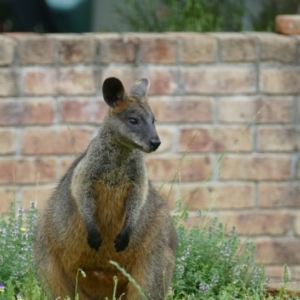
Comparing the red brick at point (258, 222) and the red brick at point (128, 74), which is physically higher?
the red brick at point (128, 74)

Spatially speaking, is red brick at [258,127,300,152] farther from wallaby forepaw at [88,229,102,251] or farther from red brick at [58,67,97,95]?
wallaby forepaw at [88,229,102,251]

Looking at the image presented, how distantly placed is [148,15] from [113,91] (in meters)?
3.96

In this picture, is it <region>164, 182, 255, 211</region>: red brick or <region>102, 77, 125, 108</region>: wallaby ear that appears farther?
<region>164, 182, 255, 211</region>: red brick

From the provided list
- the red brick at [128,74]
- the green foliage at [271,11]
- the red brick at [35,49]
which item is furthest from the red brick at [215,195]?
the green foliage at [271,11]

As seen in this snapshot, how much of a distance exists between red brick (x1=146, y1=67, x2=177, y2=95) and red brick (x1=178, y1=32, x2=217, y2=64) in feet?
0.40

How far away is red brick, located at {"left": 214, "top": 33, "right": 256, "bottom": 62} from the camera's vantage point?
659 centimetres

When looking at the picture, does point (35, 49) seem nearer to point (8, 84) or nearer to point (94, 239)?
point (8, 84)

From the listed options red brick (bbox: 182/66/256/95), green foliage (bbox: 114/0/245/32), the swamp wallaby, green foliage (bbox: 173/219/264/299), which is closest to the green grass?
green foliage (bbox: 173/219/264/299)

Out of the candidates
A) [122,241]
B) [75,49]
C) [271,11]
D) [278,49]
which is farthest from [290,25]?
[122,241]

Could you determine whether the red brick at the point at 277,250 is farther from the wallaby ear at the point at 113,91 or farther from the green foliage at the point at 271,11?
the green foliage at the point at 271,11

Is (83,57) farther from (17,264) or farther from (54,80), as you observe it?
(17,264)

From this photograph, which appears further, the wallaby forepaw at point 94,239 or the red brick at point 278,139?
the red brick at point 278,139

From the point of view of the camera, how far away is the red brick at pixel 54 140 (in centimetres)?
644

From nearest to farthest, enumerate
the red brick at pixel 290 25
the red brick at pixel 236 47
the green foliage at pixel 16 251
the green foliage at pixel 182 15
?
the green foliage at pixel 16 251, the red brick at pixel 236 47, the red brick at pixel 290 25, the green foliage at pixel 182 15
